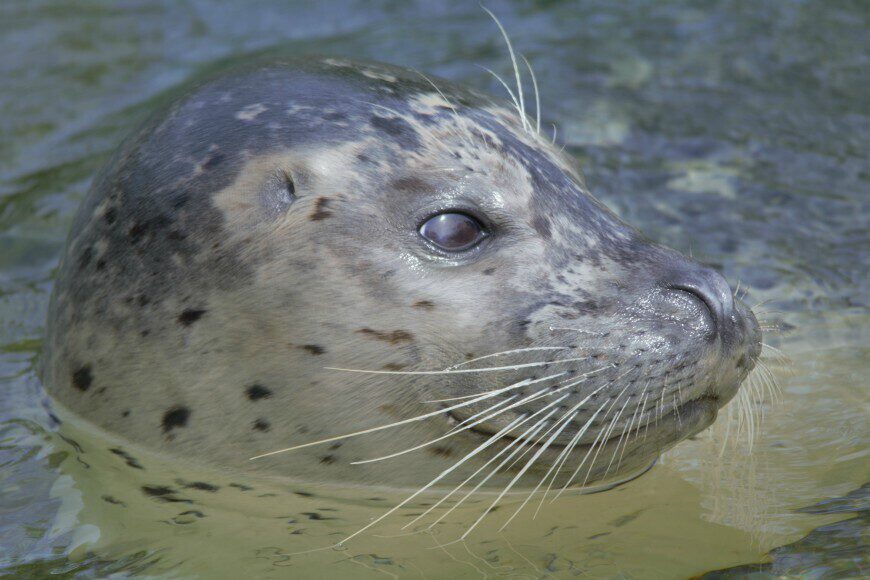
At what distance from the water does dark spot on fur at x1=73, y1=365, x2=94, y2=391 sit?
0.47 feet

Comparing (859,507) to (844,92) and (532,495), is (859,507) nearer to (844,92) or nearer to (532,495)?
(532,495)

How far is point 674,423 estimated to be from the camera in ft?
10.1

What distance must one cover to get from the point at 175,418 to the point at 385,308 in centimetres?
65

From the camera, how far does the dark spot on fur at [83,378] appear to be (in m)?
3.42

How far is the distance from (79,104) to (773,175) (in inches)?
131

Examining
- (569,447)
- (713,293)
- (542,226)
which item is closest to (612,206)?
(542,226)

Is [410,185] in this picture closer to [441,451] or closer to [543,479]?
[441,451]

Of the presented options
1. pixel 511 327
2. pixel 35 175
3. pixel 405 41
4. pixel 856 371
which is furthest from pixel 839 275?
pixel 35 175

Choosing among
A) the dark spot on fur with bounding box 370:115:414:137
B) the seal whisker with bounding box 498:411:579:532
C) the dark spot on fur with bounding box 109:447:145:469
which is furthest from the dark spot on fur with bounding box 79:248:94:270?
the seal whisker with bounding box 498:411:579:532

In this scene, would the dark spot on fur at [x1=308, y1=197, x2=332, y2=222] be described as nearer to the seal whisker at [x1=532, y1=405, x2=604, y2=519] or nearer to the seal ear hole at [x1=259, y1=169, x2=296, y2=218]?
the seal ear hole at [x1=259, y1=169, x2=296, y2=218]

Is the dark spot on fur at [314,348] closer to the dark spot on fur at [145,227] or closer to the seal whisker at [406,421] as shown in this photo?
the seal whisker at [406,421]

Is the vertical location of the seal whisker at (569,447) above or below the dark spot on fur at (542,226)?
below

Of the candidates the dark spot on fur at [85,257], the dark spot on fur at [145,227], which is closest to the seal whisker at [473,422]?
the dark spot on fur at [145,227]

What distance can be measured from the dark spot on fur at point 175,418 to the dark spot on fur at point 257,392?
198mm
